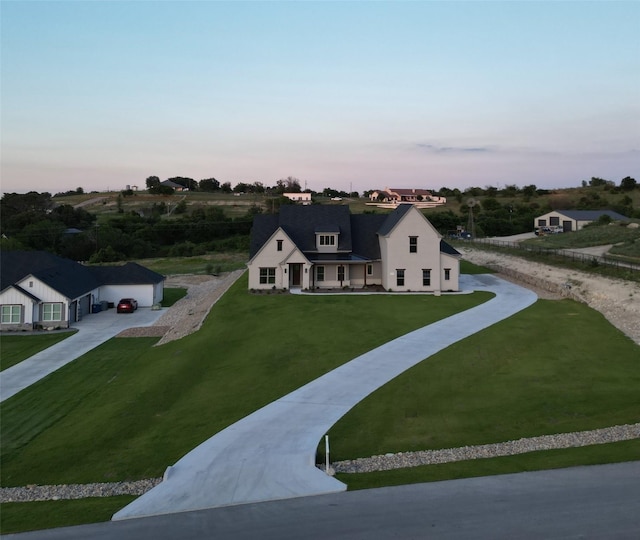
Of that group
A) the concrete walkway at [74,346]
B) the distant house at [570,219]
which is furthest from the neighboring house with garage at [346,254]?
the distant house at [570,219]

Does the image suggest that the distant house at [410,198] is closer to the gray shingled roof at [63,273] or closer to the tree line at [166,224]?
the tree line at [166,224]

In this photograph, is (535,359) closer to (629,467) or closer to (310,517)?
(629,467)

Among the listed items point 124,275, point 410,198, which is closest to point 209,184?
point 410,198

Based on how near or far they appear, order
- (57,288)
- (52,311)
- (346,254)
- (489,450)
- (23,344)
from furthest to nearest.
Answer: (346,254), (57,288), (52,311), (23,344), (489,450)

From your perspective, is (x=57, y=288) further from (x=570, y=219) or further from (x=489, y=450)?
(x=570, y=219)

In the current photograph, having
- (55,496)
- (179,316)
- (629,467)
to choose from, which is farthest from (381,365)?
(179,316)

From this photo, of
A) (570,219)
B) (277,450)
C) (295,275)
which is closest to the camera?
(277,450)

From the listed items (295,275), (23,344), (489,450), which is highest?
(295,275)

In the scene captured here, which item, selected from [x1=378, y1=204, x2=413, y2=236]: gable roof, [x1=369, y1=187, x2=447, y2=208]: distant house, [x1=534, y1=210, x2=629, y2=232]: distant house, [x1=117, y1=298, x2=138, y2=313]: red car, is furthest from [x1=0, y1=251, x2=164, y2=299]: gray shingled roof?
[x1=369, y1=187, x2=447, y2=208]: distant house
